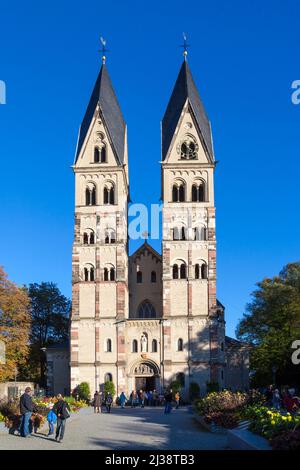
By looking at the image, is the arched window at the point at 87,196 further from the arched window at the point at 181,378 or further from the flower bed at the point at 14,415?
the flower bed at the point at 14,415

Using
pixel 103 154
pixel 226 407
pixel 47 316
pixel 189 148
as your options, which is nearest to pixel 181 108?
pixel 189 148

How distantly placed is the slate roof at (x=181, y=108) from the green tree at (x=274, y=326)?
14.3 metres

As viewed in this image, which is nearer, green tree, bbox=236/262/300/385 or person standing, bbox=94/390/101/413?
person standing, bbox=94/390/101/413

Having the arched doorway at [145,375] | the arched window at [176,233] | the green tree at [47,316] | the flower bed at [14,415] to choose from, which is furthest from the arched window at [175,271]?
the flower bed at [14,415]

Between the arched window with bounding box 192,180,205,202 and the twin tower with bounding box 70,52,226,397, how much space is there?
0.09 m

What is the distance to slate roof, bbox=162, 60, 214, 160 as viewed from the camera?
66562 millimetres

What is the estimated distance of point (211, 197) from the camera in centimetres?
6538

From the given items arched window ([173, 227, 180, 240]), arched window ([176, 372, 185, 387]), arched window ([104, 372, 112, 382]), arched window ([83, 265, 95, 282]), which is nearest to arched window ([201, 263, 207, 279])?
arched window ([173, 227, 180, 240])

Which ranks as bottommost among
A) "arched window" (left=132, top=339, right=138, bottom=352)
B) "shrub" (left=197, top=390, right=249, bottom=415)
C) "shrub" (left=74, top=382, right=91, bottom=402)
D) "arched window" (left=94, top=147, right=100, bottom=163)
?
"shrub" (left=74, top=382, right=91, bottom=402)

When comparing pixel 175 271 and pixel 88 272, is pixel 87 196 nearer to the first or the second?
pixel 88 272

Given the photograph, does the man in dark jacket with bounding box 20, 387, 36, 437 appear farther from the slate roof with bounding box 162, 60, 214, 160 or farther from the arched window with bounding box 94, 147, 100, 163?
the slate roof with bounding box 162, 60, 214, 160

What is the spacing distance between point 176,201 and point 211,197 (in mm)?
3229

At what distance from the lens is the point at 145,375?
2464 inches
